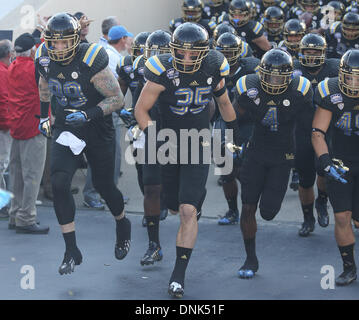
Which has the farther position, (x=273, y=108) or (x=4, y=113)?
(x=4, y=113)

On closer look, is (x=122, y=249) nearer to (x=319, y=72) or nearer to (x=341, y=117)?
(x=341, y=117)

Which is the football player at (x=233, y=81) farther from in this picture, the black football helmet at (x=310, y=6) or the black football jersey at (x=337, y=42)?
the black football helmet at (x=310, y=6)

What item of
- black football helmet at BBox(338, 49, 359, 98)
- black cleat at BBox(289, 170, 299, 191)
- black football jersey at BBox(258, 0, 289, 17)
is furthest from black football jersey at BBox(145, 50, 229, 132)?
black football jersey at BBox(258, 0, 289, 17)

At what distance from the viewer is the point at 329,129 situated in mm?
6605

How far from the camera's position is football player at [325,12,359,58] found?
1014cm

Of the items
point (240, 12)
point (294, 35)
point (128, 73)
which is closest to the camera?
point (128, 73)

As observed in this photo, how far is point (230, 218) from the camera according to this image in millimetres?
8070

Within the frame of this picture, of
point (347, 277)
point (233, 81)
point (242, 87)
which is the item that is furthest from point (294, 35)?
point (347, 277)

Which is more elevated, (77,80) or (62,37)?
(62,37)

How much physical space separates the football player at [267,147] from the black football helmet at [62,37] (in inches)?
52.3

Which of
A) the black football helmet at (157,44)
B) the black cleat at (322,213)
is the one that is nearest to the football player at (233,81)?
the black football helmet at (157,44)

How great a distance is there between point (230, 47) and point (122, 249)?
2.30 m

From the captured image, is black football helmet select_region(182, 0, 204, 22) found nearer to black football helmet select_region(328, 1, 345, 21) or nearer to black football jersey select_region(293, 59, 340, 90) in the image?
black football helmet select_region(328, 1, 345, 21)
